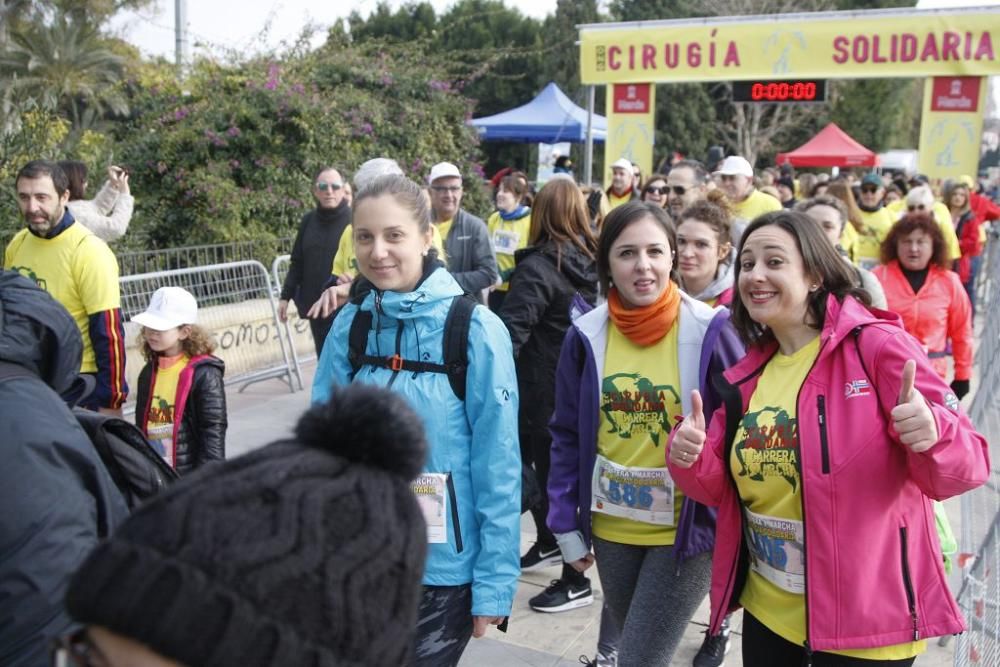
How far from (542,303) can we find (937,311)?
254 cm

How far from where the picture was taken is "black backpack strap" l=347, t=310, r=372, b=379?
2666 millimetres

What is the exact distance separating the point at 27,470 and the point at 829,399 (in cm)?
184

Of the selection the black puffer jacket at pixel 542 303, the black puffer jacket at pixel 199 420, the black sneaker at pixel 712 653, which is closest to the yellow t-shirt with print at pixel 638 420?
the black sneaker at pixel 712 653

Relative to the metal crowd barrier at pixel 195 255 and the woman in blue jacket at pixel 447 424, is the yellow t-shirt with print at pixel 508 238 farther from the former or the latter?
the woman in blue jacket at pixel 447 424

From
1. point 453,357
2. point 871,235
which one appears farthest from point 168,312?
point 871,235

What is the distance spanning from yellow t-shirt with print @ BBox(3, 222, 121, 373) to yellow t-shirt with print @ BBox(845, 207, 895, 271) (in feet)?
21.8

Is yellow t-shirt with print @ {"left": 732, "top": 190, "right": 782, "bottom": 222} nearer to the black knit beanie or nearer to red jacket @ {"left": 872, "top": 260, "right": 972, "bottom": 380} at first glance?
red jacket @ {"left": 872, "top": 260, "right": 972, "bottom": 380}

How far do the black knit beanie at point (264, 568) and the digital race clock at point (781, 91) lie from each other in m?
14.5

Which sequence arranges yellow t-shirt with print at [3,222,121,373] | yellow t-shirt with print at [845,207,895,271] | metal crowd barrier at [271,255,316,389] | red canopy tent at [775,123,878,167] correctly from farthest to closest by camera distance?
red canopy tent at [775,123,878,167]
metal crowd barrier at [271,255,316,389]
yellow t-shirt with print at [845,207,895,271]
yellow t-shirt with print at [3,222,121,373]

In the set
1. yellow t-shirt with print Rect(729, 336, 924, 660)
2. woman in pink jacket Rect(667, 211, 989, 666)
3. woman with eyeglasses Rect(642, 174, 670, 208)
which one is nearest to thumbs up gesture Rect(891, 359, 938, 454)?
woman in pink jacket Rect(667, 211, 989, 666)

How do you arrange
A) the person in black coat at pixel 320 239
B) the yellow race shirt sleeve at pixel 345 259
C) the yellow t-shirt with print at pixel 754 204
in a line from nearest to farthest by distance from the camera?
the yellow race shirt sleeve at pixel 345 259 → the person in black coat at pixel 320 239 → the yellow t-shirt with print at pixel 754 204

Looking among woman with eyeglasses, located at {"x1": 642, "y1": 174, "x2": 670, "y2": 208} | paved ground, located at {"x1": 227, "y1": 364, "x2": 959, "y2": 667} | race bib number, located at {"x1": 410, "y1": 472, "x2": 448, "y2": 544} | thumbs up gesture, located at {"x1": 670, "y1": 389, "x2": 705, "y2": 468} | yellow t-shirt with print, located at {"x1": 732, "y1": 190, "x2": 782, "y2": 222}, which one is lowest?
paved ground, located at {"x1": 227, "y1": 364, "x2": 959, "y2": 667}

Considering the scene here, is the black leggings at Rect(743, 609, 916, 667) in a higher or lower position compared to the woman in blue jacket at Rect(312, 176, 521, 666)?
lower

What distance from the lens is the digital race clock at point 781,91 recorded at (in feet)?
46.6
